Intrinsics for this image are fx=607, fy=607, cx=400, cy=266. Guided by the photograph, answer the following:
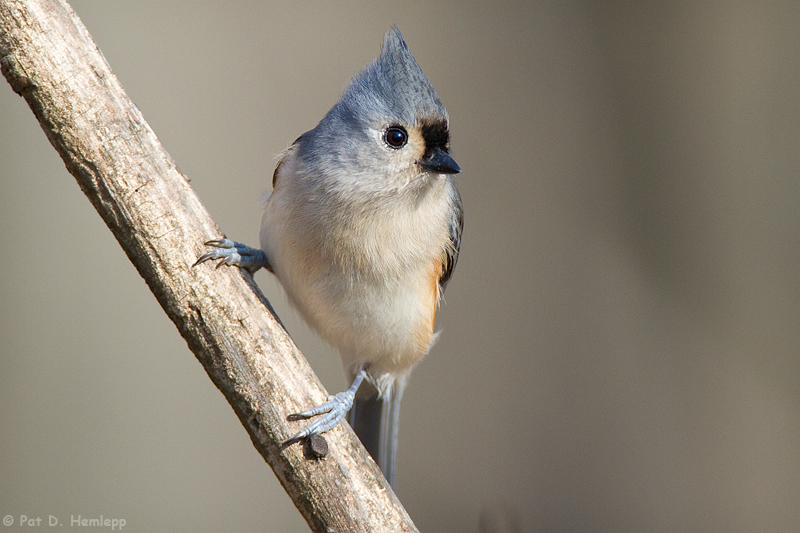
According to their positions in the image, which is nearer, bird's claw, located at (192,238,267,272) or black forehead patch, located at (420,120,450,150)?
bird's claw, located at (192,238,267,272)

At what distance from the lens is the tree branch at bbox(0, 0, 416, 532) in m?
0.88

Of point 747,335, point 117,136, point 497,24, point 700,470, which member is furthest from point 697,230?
point 117,136

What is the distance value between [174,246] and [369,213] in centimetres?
37

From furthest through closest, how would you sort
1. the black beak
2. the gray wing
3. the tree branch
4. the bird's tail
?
the bird's tail, the gray wing, the black beak, the tree branch

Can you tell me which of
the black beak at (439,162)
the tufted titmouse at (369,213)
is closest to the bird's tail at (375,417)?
the tufted titmouse at (369,213)

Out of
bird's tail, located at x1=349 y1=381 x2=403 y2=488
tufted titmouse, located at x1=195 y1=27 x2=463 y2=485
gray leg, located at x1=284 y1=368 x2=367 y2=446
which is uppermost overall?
tufted titmouse, located at x1=195 y1=27 x2=463 y2=485

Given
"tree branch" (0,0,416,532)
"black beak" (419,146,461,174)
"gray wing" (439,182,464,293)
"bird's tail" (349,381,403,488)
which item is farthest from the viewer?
"bird's tail" (349,381,403,488)

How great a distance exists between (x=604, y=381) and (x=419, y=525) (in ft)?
2.70

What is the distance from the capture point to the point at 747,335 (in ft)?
6.96

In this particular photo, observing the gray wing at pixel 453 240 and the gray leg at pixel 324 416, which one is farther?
the gray wing at pixel 453 240

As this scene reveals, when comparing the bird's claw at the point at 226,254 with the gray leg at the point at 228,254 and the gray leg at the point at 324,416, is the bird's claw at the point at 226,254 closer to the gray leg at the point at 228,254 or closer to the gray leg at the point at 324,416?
the gray leg at the point at 228,254

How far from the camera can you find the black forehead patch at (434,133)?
114 centimetres

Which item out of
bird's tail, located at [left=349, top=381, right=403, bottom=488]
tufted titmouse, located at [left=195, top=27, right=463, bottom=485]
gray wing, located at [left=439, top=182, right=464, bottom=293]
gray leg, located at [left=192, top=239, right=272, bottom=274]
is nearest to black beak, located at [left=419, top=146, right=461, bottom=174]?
tufted titmouse, located at [left=195, top=27, right=463, bottom=485]

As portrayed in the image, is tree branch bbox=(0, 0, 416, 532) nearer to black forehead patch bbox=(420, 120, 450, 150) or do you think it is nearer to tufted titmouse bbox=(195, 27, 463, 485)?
tufted titmouse bbox=(195, 27, 463, 485)
